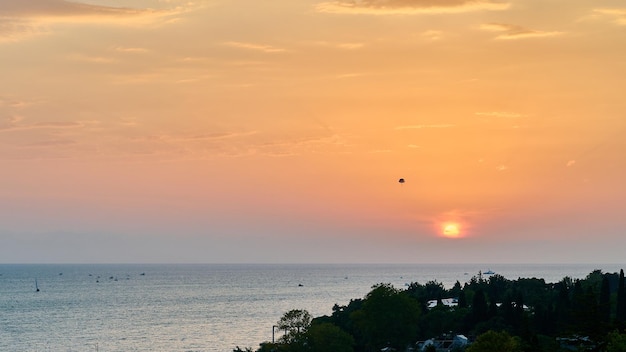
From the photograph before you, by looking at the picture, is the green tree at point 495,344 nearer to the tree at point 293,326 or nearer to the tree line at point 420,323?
the tree line at point 420,323

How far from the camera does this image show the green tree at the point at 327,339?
108 m

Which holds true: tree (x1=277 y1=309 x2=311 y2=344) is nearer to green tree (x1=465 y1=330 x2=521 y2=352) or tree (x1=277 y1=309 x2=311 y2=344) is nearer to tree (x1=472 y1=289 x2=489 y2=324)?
tree (x1=472 y1=289 x2=489 y2=324)

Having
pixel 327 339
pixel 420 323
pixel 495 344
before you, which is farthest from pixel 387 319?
pixel 495 344

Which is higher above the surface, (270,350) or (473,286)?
(473,286)

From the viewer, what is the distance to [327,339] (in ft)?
357

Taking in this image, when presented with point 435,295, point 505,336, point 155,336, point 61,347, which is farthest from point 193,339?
point 505,336

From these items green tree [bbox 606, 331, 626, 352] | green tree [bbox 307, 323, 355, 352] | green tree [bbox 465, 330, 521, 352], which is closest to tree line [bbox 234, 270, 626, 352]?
green tree [bbox 307, 323, 355, 352]

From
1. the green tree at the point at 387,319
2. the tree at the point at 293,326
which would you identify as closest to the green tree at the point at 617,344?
the green tree at the point at 387,319

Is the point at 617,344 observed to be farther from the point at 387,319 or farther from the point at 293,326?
the point at 293,326

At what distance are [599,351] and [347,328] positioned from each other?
5204 cm

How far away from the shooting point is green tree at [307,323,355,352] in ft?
354

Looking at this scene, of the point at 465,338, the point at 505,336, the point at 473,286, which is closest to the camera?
the point at 505,336

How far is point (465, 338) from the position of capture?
107m

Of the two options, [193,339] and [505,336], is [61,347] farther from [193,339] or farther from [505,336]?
[505,336]
